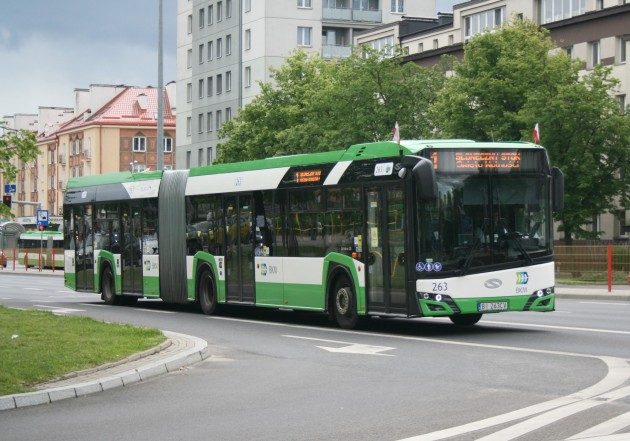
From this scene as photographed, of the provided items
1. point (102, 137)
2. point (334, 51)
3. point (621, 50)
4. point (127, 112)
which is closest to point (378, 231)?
point (621, 50)

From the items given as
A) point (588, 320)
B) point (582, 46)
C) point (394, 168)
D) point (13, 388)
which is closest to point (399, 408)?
point (13, 388)

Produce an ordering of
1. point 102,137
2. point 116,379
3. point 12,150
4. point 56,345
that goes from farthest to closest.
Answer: point 102,137
point 12,150
point 56,345
point 116,379

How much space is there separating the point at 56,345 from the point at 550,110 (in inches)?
1578

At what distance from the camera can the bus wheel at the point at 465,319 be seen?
2300 cm

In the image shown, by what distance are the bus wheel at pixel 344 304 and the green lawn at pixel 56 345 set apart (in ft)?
12.0

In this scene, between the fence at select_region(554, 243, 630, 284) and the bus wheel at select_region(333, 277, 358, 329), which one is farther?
the fence at select_region(554, 243, 630, 284)

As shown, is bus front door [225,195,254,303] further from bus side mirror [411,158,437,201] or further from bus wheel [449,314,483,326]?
bus side mirror [411,158,437,201]

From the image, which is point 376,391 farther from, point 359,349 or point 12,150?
point 12,150

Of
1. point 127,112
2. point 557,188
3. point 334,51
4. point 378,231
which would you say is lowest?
point 378,231

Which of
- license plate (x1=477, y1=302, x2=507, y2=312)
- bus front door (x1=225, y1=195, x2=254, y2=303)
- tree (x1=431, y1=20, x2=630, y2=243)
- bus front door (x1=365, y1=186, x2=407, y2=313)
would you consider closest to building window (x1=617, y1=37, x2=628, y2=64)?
tree (x1=431, y1=20, x2=630, y2=243)

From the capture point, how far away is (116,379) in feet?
46.6

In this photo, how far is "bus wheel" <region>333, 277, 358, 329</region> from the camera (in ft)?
73.4

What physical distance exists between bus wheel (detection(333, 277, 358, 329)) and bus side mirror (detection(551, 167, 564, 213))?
362 centimetres

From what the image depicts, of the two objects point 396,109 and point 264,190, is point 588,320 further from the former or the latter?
point 396,109
